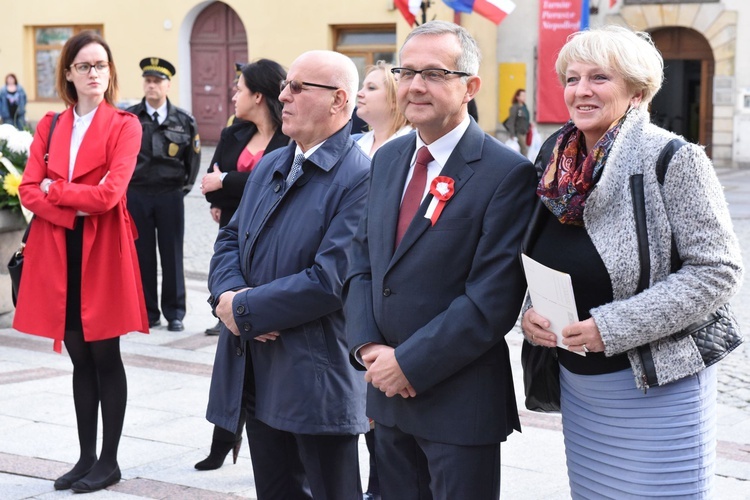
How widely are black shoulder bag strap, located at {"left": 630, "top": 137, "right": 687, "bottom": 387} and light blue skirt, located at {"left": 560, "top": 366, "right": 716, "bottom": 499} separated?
0.07m

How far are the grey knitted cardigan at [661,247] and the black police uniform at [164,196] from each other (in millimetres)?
5858

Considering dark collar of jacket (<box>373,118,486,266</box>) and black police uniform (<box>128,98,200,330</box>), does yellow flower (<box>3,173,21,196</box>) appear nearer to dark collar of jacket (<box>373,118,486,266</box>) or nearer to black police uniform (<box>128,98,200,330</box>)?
black police uniform (<box>128,98,200,330</box>)

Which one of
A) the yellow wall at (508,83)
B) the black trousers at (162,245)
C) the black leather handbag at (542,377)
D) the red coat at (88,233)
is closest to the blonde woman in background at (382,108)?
the red coat at (88,233)

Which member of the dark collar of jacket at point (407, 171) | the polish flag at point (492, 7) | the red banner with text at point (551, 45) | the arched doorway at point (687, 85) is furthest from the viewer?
the arched doorway at point (687, 85)

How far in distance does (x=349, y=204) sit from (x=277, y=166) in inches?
12.6

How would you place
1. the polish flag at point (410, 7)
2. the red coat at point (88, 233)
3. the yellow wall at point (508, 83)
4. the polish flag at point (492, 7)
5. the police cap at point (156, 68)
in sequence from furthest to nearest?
the yellow wall at point (508, 83)
the polish flag at point (410, 7)
the polish flag at point (492, 7)
the police cap at point (156, 68)
the red coat at point (88, 233)

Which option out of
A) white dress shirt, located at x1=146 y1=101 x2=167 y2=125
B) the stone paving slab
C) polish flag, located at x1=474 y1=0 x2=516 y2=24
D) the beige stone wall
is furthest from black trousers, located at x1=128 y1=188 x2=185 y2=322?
the beige stone wall

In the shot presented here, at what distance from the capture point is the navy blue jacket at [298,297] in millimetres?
3682

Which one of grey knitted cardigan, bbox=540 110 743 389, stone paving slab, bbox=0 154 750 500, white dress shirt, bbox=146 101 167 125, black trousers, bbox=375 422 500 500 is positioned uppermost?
white dress shirt, bbox=146 101 167 125

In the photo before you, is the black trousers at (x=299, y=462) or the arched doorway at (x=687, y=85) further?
the arched doorway at (x=687, y=85)

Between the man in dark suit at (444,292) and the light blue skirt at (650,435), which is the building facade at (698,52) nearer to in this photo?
the man in dark suit at (444,292)

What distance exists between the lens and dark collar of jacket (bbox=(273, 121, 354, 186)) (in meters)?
3.83

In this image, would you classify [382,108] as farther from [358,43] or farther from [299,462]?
[358,43]

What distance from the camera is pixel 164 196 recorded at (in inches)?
334
